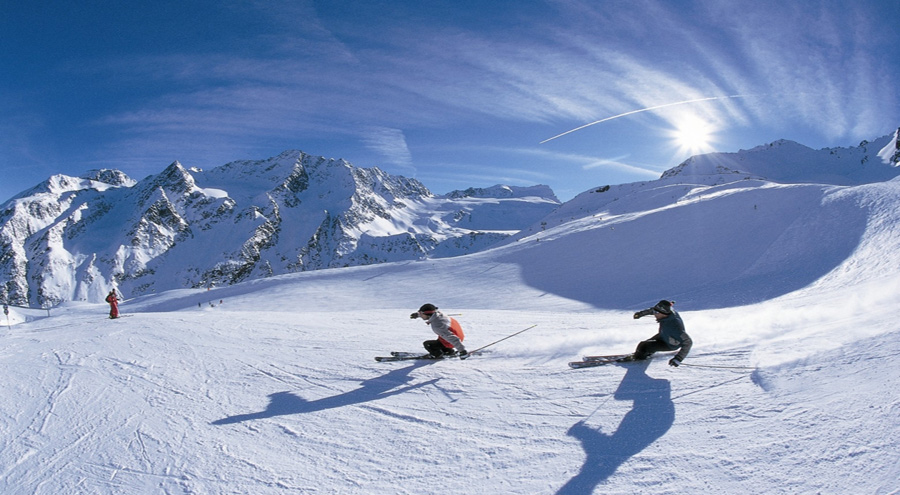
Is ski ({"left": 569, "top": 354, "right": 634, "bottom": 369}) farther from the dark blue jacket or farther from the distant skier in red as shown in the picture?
the distant skier in red

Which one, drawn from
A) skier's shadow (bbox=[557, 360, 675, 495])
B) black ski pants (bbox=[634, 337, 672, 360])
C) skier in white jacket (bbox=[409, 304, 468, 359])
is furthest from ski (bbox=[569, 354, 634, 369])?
skier in white jacket (bbox=[409, 304, 468, 359])

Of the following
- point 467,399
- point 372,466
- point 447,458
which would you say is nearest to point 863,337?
point 467,399

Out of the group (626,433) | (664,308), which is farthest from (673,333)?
(626,433)

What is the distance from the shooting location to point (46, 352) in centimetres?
864

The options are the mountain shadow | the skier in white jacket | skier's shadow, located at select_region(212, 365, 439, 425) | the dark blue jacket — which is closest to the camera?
skier's shadow, located at select_region(212, 365, 439, 425)

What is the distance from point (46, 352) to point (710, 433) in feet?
40.9

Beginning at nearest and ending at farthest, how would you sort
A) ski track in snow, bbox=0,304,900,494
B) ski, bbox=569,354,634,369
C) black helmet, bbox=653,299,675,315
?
ski track in snow, bbox=0,304,900,494, black helmet, bbox=653,299,675,315, ski, bbox=569,354,634,369

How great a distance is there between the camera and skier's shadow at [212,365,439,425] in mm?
5121

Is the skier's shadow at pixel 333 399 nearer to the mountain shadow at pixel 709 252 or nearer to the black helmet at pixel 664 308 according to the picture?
the black helmet at pixel 664 308

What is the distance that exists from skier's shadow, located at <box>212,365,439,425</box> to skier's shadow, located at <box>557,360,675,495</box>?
2.71m

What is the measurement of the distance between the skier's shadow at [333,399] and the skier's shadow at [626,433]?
2713 mm

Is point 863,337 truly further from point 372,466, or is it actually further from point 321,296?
point 321,296

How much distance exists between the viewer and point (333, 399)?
18.2 ft

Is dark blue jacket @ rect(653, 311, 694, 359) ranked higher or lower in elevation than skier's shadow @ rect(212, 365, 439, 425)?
higher
